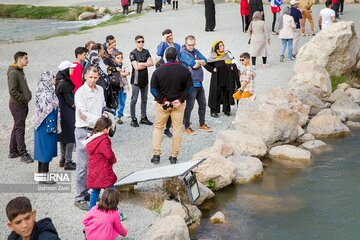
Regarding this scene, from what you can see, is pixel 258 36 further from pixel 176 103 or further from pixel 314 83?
pixel 176 103

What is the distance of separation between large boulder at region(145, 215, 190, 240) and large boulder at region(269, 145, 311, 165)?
3.98 meters

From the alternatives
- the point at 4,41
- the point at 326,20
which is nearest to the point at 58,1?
the point at 4,41

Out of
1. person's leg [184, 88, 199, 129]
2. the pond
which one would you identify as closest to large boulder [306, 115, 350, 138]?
person's leg [184, 88, 199, 129]

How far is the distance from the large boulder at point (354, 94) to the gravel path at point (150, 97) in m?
1.71

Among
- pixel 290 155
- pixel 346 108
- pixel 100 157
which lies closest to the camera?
pixel 100 157

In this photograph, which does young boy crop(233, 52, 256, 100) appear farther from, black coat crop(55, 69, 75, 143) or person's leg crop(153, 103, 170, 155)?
black coat crop(55, 69, 75, 143)

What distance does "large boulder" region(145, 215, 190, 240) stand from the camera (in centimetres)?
668

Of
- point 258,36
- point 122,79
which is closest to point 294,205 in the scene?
point 122,79

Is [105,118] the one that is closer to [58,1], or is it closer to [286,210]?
[286,210]

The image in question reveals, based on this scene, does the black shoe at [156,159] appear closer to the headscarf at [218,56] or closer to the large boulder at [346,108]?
the headscarf at [218,56]

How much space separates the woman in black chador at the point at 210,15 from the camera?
2258 centimetres

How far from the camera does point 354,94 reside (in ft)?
47.3

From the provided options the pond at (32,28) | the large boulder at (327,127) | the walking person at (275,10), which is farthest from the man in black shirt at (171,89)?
the pond at (32,28)

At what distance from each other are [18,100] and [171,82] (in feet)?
8.30
